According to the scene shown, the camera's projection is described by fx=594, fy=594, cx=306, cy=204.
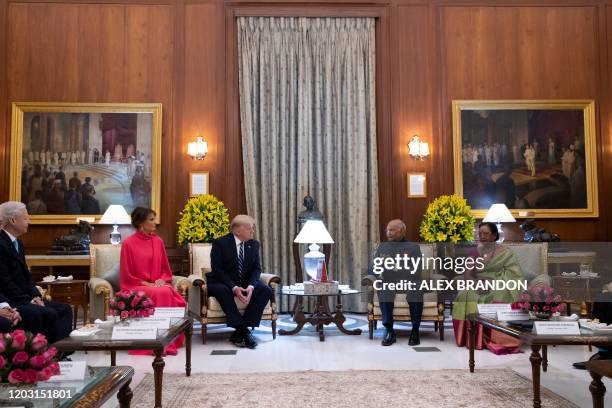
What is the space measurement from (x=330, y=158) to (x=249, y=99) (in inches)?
57.2

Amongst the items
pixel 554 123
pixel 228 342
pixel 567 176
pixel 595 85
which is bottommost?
pixel 228 342

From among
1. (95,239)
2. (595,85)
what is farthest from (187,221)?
(595,85)

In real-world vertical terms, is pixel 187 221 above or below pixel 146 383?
above

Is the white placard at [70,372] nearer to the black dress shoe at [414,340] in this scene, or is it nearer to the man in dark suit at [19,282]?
the man in dark suit at [19,282]

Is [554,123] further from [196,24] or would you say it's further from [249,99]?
Answer: [196,24]

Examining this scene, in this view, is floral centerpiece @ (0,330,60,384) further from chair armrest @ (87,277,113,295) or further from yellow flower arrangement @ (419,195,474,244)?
yellow flower arrangement @ (419,195,474,244)

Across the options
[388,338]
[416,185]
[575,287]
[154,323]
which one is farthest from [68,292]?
[575,287]

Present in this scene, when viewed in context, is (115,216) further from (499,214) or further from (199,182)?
(499,214)

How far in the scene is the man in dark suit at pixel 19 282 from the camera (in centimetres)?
454

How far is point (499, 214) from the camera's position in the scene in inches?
311

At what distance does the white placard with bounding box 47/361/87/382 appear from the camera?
2605mm

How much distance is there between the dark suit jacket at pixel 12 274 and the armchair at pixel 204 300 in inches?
76.5

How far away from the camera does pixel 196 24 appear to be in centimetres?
866

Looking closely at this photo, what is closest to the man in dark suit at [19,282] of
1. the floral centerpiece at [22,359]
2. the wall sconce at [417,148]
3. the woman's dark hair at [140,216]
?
the woman's dark hair at [140,216]
